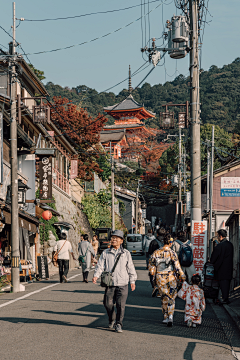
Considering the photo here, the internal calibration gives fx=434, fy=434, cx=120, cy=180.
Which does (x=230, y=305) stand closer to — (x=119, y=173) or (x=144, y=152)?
(x=119, y=173)

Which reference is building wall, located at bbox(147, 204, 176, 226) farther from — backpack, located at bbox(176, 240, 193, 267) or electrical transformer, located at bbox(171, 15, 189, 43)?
backpack, located at bbox(176, 240, 193, 267)

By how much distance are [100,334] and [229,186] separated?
103ft

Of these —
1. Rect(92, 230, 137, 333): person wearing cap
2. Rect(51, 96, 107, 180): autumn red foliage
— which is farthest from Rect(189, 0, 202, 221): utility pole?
Rect(51, 96, 107, 180): autumn red foliage

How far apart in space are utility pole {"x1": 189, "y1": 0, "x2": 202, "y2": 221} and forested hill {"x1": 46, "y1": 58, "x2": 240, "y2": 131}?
208 feet

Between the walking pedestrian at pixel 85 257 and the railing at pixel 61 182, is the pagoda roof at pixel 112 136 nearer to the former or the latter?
the railing at pixel 61 182

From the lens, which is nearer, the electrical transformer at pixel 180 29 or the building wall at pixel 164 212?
the electrical transformer at pixel 180 29

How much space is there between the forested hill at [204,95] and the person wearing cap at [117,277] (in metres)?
70.1

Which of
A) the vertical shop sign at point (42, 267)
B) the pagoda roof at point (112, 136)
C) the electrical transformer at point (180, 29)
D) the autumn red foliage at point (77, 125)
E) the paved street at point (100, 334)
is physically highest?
the pagoda roof at point (112, 136)

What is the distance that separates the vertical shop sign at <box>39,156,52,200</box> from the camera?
23.3 metres

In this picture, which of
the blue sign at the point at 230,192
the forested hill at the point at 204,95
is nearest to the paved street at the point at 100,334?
the blue sign at the point at 230,192

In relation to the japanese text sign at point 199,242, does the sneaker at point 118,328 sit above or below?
below

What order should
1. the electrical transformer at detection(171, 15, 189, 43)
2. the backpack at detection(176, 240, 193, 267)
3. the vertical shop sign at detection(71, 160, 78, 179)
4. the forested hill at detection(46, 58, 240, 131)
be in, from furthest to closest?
the forested hill at detection(46, 58, 240, 131)
the vertical shop sign at detection(71, 160, 78, 179)
the electrical transformer at detection(171, 15, 189, 43)
the backpack at detection(176, 240, 193, 267)

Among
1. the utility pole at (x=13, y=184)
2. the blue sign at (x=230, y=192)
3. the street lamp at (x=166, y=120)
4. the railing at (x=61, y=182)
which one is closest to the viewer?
the utility pole at (x=13, y=184)

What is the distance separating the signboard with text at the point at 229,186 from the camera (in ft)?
120
